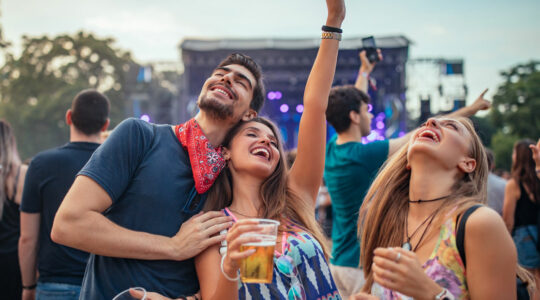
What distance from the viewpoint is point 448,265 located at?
1.50 meters

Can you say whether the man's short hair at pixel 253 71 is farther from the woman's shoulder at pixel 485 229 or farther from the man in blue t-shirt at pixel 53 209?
the woman's shoulder at pixel 485 229

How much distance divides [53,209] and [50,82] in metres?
29.4

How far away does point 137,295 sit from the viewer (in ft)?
5.17

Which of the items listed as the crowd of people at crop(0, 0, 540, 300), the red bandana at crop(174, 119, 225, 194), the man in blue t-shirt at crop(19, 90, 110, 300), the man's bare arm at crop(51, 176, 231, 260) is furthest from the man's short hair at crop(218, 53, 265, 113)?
the man in blue t-shirt at crop(19, 90, 110, 300)

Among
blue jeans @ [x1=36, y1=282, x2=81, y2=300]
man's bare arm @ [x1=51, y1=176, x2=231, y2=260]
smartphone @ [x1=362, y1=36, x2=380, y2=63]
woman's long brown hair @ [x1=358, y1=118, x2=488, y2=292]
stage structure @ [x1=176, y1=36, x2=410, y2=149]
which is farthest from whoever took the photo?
stage structure @ [x1=176, y1=36, x2=410, y2=149]

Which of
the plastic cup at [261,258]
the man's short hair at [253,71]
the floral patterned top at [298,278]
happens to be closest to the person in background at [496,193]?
the man's short hair at [253,71]

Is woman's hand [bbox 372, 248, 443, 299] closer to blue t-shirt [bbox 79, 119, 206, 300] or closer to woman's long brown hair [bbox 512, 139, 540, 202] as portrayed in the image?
blue t-shirt [bbox 79, 119, 206, 300]

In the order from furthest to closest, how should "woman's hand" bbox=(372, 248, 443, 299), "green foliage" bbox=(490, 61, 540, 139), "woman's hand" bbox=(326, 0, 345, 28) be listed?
"green foliage" bbox=(490, 61, 540, 139)
"woman's hand" bbox=(326, 0, 345, 28)
"woman's hand" bbox=(372, 248, 443, 299)

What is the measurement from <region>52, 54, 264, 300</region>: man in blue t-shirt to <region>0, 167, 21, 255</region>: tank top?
2.02 metres

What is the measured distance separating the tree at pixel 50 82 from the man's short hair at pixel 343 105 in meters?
27.1

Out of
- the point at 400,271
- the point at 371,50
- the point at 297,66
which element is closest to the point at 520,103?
the point at 297,66

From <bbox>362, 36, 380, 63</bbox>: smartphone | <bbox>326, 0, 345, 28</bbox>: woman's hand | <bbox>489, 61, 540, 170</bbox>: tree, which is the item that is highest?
<bbox>326, 0, 345, 28</bbox>: woman's hand

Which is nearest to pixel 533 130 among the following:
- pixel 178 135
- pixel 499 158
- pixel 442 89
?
pixel 499 158

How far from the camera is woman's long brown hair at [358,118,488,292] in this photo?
176cm
